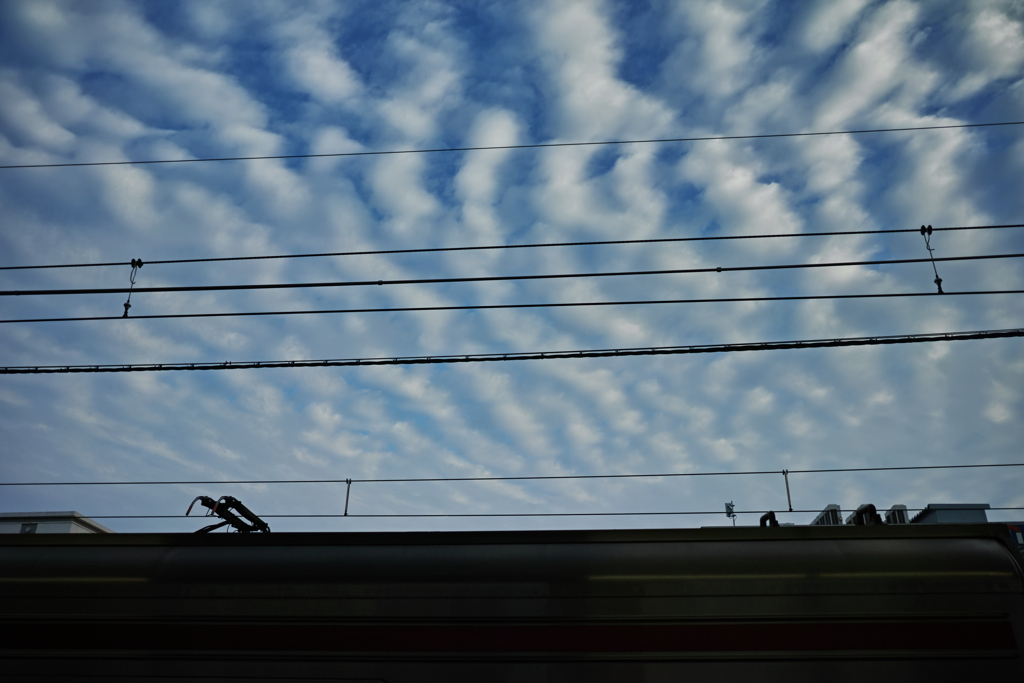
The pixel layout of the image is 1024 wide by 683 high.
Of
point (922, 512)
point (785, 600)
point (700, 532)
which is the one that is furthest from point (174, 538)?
point (922, 512)

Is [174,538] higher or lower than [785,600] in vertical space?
higher

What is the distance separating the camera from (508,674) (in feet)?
13.9

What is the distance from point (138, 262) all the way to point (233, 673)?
5.90 meters

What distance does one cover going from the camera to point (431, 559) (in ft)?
15.6

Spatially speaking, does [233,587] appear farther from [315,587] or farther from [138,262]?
[138,262]

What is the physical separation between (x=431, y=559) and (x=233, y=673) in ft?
4.89

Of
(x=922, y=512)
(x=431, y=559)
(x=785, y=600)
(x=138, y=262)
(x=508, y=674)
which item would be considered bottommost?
(x=508, y=674)

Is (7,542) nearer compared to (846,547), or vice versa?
(846,547)

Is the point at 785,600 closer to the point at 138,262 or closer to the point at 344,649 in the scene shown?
the point at 344,649

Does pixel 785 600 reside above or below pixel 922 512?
below

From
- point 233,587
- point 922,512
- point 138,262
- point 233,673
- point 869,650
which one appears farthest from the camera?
point 922,512

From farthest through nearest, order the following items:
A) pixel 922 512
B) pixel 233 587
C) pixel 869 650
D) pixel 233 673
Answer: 1. pixel 922 512
2. pixel 233 587
3. pixel 233 673
4. pixel 869 650

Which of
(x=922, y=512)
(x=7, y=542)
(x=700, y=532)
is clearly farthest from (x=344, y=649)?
(x=922, y=512)

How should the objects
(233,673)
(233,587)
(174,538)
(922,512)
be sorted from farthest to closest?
(922,512) < (174,538) < (233,587) < (233,673)
